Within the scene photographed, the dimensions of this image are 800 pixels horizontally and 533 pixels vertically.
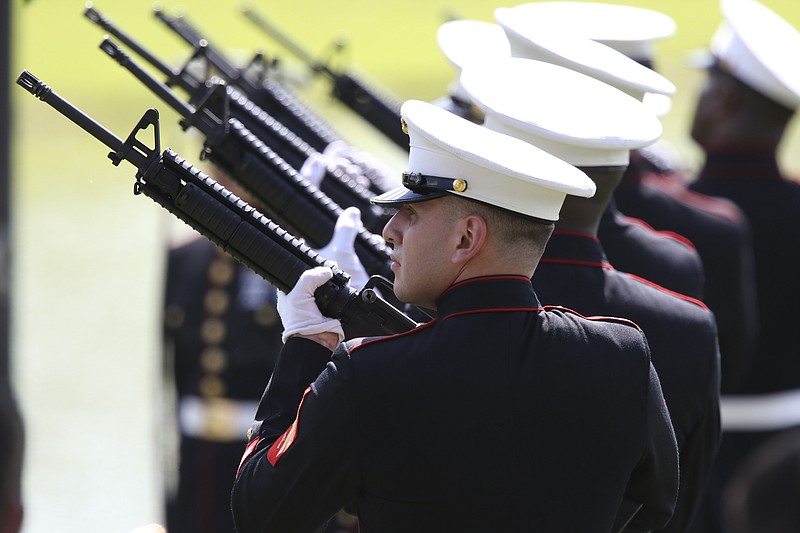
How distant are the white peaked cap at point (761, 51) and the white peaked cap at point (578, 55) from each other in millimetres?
1190

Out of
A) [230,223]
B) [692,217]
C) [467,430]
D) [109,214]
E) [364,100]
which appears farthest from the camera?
[109,214]

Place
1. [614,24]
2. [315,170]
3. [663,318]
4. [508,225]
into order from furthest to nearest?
[614,24]
[315,170]
[663,318]
[508,225]

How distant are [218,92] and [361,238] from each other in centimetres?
41

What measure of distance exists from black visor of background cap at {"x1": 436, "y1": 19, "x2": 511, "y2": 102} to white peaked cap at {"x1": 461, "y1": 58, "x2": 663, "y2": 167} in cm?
53

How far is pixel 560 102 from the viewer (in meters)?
2.30

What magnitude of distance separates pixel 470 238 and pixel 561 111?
457mm

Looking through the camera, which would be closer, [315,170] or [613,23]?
[315,170]

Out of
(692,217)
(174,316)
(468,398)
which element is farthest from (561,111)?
(174,316)

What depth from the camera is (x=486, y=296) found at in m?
1.90

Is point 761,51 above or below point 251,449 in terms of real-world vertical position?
below

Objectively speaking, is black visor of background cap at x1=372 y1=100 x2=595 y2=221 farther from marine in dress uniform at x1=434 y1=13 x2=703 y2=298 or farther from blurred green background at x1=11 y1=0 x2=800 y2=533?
blurred green background at x1=11 y1=0 x2=800 y2=533

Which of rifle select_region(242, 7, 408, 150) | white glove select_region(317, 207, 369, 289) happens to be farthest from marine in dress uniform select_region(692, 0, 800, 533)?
white glove select_region(317, 207, 369, 289)

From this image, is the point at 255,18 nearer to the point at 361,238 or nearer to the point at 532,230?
the point at 361,238

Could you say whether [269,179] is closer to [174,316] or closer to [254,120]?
[254,120]
